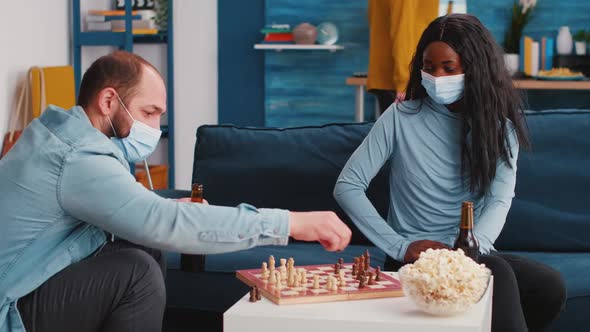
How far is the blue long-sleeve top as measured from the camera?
2.64 meters

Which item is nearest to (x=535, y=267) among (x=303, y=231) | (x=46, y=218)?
(x=303, y=231)

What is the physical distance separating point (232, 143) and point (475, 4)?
3.04 m

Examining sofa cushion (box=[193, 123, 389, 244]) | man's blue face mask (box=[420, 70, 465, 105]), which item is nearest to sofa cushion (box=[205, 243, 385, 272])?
sofa cushion (box=[193, 123, 389, 244])

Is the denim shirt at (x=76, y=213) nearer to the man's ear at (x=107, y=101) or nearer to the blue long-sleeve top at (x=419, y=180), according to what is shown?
the man's ear at (x=107, y=101)

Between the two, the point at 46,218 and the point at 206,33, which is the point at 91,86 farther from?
the point at 206,33

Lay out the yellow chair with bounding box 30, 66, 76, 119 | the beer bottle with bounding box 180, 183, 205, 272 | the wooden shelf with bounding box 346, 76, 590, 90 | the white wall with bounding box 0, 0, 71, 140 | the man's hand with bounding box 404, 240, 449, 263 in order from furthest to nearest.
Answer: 1. the wooden shelf with bounding box 346, 76, 590, 90
2. the yellow chair with bounding box 30, 66, 76, 119
3. the white wall with bounding box 0, 0, 71, 140
4. the beer bottle with bounding box 180, 183, 205, 272
5. the man's hand with bounding box 404, 240, 449, 263

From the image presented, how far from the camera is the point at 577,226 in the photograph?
312cm

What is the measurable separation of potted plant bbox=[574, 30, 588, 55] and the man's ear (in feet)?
13.1

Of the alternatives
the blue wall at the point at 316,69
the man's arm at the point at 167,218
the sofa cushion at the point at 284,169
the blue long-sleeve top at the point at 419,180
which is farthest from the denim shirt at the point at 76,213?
the blue wall at the point at 316,69

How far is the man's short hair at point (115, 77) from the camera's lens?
212 cm

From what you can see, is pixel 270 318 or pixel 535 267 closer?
pixel 270 318

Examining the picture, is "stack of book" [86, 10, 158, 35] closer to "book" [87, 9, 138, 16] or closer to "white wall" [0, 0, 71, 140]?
"book" [87, 9, 138, 16]

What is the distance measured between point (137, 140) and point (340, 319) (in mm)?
702

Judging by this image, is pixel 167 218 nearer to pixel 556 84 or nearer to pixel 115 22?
pixel 556 84
